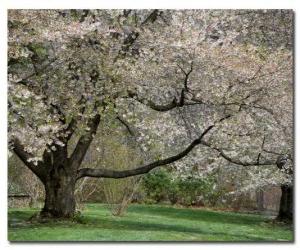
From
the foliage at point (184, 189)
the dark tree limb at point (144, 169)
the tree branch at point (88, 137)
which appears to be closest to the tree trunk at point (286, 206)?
the foliage at point (184, 189)

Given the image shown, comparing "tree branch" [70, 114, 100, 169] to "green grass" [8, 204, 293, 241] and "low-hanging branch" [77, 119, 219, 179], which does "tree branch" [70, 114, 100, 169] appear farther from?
"green grass" [8, 204, 293, 241]

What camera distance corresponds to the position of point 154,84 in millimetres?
8125

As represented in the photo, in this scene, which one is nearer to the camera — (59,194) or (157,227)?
(157,227)

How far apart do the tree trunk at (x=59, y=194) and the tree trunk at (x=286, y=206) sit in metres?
2.10

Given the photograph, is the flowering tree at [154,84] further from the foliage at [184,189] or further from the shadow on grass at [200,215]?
the shadow on grass at [200,215]

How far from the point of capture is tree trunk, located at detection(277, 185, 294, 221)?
7.54 m

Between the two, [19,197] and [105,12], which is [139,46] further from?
[19,197]

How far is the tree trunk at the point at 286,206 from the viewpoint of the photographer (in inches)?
297

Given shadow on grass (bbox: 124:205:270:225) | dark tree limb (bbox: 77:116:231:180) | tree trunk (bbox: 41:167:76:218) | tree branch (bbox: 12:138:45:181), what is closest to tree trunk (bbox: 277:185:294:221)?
shadow on grass (bbox: 124:205:270:225)

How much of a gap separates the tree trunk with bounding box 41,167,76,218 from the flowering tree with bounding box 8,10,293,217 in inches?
0.8

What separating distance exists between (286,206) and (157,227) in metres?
1.25

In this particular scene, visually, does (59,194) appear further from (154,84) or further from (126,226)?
(154,84)

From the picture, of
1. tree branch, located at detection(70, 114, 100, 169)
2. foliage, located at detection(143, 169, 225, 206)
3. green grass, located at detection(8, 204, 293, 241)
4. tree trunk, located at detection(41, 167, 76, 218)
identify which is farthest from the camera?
tree trunk, located at detection(41, 167, 76, 218)
